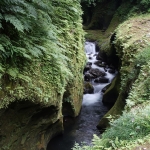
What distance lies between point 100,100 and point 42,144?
6.02 meters

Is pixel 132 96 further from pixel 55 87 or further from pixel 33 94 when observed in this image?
pixel 33 94

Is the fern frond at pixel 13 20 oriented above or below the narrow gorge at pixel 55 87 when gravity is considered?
above

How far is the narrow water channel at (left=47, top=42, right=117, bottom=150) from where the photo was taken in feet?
30.8

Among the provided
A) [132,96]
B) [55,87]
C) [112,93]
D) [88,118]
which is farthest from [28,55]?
[112,93]

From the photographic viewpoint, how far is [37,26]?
5695 mm

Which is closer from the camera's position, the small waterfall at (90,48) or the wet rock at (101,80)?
the wet rock at (101,80)

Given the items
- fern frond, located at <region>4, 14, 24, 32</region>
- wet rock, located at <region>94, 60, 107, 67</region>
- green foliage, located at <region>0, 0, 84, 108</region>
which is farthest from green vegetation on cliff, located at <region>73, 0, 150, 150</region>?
fern frond, located at <region>4, 14, 24, 32</region>

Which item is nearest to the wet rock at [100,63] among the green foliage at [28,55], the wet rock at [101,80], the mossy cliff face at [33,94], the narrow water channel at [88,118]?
the narrow water channel at [88,118]

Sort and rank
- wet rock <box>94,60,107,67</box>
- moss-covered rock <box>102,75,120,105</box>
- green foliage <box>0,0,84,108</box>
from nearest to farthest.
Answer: green foliage <box>0,0,84,108</box> < moss-covered rock <box>102,75,120,105</box> < wet rock <box>94,60,107,67</box>

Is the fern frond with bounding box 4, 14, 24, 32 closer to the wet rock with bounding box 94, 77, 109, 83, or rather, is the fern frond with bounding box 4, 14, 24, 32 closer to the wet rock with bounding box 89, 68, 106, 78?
the wet rock with bounding box 94, 77, 109, 83

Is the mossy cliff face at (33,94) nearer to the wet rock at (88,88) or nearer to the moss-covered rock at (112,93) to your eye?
the moss-covered rock at (112,93)

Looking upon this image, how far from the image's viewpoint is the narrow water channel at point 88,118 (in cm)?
939

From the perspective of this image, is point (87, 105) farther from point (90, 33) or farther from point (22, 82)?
point (90, 33)

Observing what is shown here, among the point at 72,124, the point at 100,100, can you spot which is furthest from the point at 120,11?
the point at 72,124
